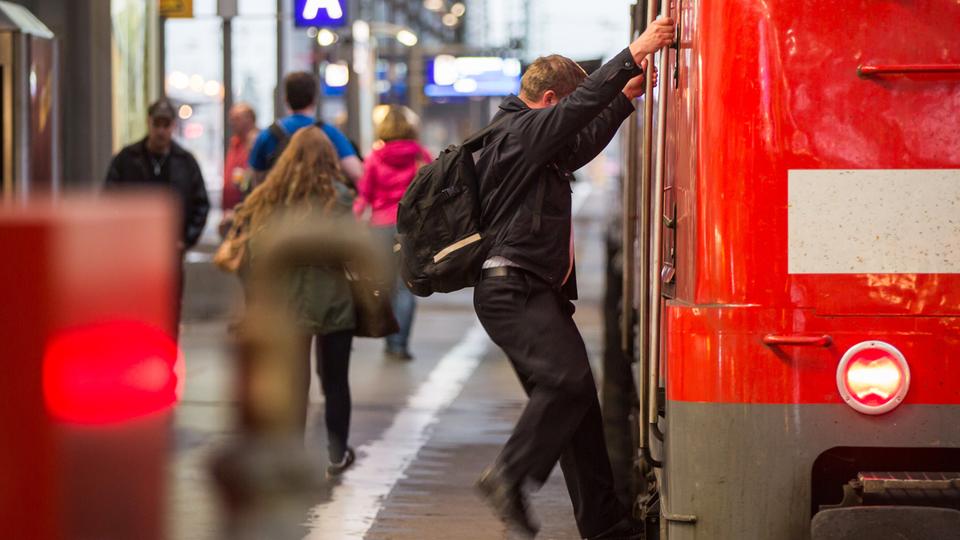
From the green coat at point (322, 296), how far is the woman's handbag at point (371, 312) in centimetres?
6

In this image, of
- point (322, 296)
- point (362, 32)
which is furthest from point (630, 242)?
point (362, 32)

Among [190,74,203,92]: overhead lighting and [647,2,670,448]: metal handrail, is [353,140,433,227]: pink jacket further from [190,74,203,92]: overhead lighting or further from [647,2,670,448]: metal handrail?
[190,74,203,92]: overhead lighting

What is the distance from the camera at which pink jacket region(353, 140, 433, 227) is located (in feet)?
37.4

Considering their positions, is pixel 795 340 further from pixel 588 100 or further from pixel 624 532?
pixel 624 532

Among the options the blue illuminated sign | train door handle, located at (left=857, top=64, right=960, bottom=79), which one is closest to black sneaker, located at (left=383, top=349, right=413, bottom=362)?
the blue illuminated sign

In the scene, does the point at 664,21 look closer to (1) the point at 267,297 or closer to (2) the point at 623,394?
(1) the point at 267,297

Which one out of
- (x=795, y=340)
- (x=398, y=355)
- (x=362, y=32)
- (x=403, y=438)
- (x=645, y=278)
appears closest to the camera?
(x=795, y=340)

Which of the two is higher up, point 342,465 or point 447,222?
point 447,222

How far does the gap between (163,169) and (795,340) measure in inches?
279

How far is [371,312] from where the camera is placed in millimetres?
7492

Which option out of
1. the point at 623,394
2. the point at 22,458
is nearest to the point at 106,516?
the point at 22,458

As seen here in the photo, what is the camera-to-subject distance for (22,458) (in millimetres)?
2154

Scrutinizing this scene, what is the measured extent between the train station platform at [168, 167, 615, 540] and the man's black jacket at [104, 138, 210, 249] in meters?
1.16

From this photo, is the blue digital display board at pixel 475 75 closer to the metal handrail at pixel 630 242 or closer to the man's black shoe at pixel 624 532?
the metal handrail at pixel 630 242
